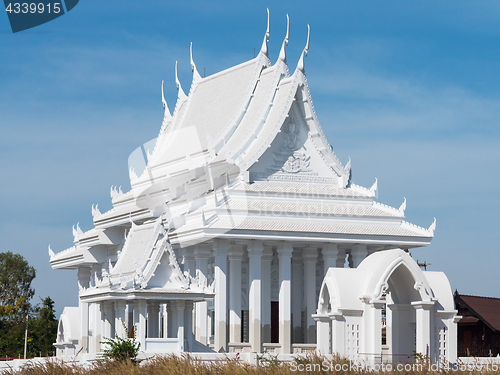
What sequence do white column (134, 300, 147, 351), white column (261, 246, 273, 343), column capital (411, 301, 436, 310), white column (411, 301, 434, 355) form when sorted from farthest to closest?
white column (261, 246, 273, 343)
white column (134, 300, 147, 351)
column capital (411, 301, 436, 310)
white column (411, 301, 434, 355)

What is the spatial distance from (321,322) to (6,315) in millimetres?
44531

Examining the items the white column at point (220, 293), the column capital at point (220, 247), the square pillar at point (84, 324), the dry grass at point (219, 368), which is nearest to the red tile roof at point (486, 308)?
the white column at point (220, 293)

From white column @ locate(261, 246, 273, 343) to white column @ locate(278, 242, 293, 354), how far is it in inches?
29.5

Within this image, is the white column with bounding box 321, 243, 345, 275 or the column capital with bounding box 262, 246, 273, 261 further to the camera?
the column capital with bounding box 262, 246, 273, 261

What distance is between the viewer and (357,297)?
92.3 feet

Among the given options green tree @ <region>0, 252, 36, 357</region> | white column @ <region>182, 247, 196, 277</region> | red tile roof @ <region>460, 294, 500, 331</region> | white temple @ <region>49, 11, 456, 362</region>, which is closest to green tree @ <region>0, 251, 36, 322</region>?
green tree @ <region>0, 252, 36, 357</region>

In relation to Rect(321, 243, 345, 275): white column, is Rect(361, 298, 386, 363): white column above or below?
below

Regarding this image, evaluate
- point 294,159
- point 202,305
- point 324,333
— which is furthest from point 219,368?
point 294,159

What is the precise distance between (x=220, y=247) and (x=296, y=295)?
5364 mm

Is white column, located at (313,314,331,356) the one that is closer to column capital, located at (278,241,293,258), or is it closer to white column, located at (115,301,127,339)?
white column, located at (115,301,127,339)

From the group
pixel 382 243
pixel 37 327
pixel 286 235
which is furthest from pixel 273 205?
pixel 37 327

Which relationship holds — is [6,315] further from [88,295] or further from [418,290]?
[418,290]

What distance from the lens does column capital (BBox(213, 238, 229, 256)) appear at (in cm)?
3941

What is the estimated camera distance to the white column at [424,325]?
90.4ft
